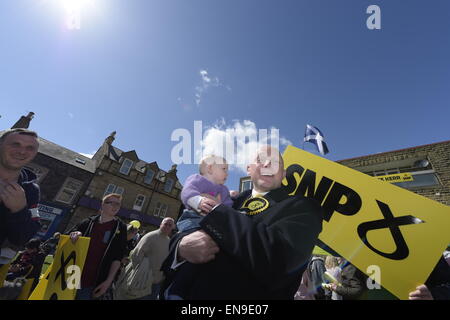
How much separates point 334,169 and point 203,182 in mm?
2064

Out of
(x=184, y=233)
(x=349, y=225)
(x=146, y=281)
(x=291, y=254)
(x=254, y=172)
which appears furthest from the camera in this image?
(x=146, y=281)

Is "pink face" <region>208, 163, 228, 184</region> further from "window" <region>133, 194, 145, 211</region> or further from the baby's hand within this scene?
"window" <region>133, 194, 145, 211</region>

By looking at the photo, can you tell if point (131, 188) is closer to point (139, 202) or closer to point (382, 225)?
point (139, 202)

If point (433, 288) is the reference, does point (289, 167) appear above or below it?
above

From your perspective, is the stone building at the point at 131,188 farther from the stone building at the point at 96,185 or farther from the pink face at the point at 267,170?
the pink face at the point at 267,170

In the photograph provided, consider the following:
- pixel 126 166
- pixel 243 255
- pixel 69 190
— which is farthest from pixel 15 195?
pixel 126 166

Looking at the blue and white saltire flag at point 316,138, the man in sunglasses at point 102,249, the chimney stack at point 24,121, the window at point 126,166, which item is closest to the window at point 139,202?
the window at point 126,166

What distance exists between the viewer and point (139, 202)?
21.9 meters

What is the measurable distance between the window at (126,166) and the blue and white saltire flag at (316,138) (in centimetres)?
2019

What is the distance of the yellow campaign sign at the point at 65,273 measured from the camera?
2.55 meters

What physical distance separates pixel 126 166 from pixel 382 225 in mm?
24482

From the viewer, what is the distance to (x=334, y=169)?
2.73 m
